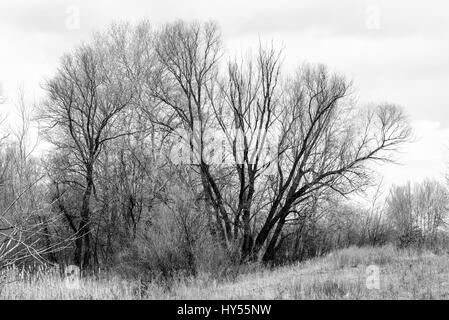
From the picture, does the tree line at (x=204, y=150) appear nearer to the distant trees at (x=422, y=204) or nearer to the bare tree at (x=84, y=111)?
the bare tree at (x=84, y=111)

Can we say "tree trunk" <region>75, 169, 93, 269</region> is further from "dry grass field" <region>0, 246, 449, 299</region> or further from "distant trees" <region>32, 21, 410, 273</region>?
"dry grass field" <region>0, 246, 449, 299</region>

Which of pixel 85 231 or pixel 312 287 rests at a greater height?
pixel 85 231

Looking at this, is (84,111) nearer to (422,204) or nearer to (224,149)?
(224,149)

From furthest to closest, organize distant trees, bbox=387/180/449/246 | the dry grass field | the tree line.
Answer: distant trees, bbox=387/180/449/246
the tree line
the dry grass field

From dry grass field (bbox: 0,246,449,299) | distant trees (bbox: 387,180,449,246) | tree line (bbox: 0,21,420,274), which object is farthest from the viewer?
distant trees (bbox: 387,180,449,246)

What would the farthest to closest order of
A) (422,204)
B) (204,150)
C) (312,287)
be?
(422,204)
(204,150)
(312,287)

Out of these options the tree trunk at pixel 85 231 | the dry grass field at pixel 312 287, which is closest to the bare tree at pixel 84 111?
the tree trunk at pixel 85 231

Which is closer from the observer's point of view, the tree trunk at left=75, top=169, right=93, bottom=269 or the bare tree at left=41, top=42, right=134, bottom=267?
the tree trunk at left=75, top=169, right=93, bottom=269

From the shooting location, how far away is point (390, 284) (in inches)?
511

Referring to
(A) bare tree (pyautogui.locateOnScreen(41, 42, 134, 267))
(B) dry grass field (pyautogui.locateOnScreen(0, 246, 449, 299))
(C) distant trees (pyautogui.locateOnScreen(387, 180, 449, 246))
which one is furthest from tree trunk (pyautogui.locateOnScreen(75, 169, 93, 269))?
(C) distant trees (pyautogui.locateOnScreen(387, 180, 449, 246))

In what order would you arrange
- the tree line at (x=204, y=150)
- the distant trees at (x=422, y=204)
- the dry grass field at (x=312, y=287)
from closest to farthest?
the dry grass field at (x=312, y=287), the tree line at (x=204, y=150), the distant trees at (x=422, y=204)

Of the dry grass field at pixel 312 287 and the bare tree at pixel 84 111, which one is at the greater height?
the bare tree at pixel 84 111

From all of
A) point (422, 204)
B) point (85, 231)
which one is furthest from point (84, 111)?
point (422, 204)

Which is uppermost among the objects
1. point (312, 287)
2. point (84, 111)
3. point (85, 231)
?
point (84, 111)
